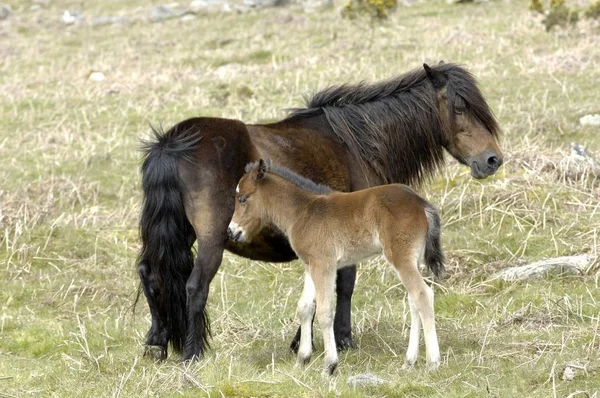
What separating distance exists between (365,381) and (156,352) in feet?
6.97

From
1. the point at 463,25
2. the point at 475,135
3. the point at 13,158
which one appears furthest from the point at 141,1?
the point at 475,135

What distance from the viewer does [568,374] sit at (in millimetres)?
6621

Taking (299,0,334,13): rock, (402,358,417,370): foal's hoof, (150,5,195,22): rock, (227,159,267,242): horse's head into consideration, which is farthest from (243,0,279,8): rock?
(402,358,417,370): foal's hoof

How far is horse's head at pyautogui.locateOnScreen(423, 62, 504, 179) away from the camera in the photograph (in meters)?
8.76

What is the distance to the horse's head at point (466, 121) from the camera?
28.7 feet

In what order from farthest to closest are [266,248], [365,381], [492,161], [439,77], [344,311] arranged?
[439,77], [492,161], [344,311], [266,248], [365,381]

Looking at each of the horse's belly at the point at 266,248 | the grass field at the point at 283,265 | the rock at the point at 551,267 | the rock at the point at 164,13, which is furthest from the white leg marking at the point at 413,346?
the rock at the point at 164,13

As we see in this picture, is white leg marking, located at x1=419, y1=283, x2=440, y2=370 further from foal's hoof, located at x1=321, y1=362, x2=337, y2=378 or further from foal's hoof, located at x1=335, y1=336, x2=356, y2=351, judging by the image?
foal's hoof, located at x1=335, y1=336, x2=356, y2=351

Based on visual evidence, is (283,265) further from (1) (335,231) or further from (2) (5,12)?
(2) (5,12)

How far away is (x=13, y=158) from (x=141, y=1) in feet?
89.5

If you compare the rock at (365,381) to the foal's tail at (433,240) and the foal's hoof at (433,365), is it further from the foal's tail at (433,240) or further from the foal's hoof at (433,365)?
the foal's tail at (433,240)

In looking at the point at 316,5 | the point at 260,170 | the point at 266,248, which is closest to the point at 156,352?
the point at 266,248

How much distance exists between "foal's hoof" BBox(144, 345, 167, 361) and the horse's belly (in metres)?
1.02

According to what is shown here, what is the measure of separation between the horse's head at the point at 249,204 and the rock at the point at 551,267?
11.2 feet
